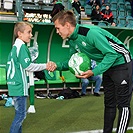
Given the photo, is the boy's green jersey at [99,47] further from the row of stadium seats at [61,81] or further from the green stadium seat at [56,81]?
the green stadium seat at [56,81]

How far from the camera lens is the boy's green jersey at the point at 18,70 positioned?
475 cm

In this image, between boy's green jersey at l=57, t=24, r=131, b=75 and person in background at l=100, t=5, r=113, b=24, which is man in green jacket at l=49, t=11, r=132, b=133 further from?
person in background at l=100, t=5, r=113, b=24

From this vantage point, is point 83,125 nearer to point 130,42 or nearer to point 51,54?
point 51,54

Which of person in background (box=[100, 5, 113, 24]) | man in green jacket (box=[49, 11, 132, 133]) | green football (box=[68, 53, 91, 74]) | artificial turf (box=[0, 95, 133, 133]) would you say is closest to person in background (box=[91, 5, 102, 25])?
person in background (box=[100, 5, 113, 24])

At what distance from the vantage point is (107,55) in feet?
14.3

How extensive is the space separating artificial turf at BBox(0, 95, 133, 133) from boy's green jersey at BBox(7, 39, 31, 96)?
4.22ft

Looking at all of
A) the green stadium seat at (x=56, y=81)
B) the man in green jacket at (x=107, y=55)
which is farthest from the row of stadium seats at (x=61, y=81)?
the man in green jacket at (x=107, y=55)

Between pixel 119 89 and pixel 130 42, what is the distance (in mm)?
9163

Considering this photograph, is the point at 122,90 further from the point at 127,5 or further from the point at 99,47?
the point at 127,5

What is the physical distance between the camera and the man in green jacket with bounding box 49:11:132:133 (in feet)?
14.4

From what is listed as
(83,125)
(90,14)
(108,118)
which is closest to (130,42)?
(90,14)

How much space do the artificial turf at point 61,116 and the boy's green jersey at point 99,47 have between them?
1.78 meters

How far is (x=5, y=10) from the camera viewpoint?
15.0m

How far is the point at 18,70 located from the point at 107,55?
1267 mm
